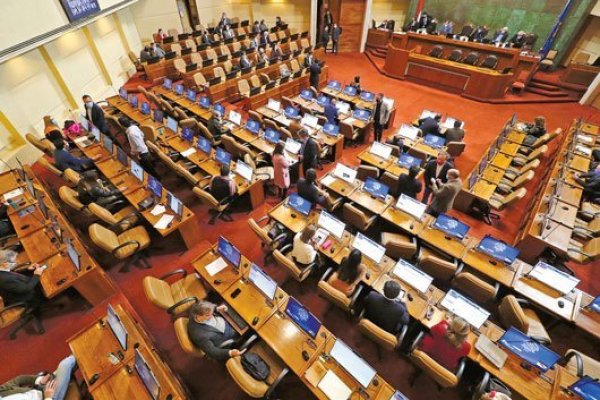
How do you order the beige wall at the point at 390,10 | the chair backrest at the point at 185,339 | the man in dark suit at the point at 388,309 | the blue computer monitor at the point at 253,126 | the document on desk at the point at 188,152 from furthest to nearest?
the beige wall at the point at 390,10 → the blue computer monitor at the point at 253,126 → the document on desk at the point at 188,152 → the man in dark suit at the point at 388,309 → the chair backrest at the point at 185,339

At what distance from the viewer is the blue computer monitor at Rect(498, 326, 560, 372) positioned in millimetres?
3426

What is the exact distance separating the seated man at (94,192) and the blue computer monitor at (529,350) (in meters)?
7.18

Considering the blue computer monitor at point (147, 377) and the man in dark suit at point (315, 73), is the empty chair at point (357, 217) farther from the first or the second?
the man in dark suit at point (315, 73)

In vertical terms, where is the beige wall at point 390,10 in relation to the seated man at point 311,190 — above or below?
above

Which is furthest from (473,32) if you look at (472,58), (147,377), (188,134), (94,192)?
(147,377)

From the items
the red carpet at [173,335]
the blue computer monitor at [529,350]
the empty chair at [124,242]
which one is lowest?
the red carpet at [173,335]

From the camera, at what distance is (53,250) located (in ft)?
16.4

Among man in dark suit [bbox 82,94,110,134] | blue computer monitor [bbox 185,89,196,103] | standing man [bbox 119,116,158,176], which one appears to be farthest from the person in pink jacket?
man in dark suit [bbox 82,94,110,134]

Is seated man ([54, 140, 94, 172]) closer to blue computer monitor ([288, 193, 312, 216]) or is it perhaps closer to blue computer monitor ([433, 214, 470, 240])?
blue computer monitor ([288, 193, 312, 216])

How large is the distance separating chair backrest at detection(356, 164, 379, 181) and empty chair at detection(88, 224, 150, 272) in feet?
15.2

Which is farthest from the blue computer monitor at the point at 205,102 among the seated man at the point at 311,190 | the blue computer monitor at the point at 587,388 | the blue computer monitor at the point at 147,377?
the blue computer monitor at the point at 587,388

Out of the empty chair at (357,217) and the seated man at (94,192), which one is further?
the seated man at (94,192)

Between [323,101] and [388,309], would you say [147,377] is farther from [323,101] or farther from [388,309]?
[323,101]

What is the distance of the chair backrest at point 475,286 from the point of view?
427 centimetres
